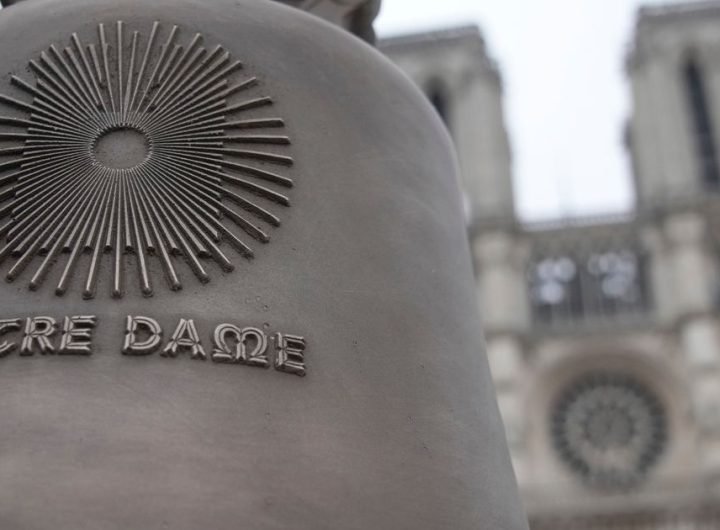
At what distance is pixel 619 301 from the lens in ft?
92.1

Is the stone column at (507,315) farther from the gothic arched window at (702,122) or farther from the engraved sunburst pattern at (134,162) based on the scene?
the engraved sunburst pattern at (134,162)

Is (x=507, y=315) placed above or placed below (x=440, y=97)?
below

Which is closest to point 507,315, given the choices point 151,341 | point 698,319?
point 698,319

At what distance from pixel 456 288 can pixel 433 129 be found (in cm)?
59

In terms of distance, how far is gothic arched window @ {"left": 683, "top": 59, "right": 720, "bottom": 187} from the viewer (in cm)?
2884

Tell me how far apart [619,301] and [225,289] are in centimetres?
2669

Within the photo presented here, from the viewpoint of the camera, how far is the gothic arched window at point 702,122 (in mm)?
28844

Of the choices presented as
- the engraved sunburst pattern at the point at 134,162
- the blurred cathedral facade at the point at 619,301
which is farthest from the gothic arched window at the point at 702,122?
the engraved sunburst pattern at the point at 134,162

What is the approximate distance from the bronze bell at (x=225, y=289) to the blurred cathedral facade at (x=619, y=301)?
21924 millimetres

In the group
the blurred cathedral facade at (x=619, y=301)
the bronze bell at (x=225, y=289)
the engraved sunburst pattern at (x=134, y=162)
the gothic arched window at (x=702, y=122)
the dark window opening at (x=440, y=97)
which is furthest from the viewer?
the dark window opening at (x=440, y=97)

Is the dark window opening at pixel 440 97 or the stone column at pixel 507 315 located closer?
the stone column at pixel 507 315

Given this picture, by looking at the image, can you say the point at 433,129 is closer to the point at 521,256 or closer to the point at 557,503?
the point at 557,503

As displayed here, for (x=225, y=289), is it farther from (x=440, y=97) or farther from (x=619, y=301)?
(x=440, y=97)

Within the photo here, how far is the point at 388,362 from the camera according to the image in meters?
2.50
